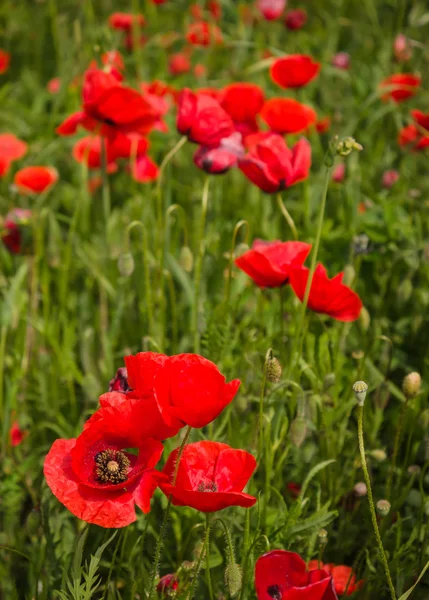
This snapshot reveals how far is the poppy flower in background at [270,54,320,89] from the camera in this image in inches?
87.7

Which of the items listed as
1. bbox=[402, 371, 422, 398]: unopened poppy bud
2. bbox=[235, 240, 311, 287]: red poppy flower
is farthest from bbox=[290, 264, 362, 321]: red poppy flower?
bbox=[402, 371, 422, 398]: unopened poppy bud

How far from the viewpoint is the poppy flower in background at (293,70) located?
7.30ft

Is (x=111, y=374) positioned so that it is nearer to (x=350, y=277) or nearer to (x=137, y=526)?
(x=137, y=526)

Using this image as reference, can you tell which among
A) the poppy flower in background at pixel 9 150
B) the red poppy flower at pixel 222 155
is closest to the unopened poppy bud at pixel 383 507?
the red poppy flower at pixel 222 155

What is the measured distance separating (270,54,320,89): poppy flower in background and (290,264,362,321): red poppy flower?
0.99m

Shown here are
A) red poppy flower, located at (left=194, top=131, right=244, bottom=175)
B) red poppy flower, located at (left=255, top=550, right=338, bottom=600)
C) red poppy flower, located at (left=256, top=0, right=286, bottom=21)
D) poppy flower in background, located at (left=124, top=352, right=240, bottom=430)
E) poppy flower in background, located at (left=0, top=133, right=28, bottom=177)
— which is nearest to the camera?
poppy flower in background, located at (left=124, top=352, right=240, bottom=430)

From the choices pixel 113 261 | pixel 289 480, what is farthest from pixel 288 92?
pixel 289 480

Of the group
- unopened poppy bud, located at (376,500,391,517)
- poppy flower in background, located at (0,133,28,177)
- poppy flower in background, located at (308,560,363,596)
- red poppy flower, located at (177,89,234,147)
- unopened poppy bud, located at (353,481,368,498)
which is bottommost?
poppy flower in background, located at (308,560,363,596)

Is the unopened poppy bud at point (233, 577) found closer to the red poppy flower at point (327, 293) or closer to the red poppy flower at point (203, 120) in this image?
the red poppy flower at point (327, 293)

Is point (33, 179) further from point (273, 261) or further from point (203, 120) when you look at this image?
point (273, 261)

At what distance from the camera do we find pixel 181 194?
277 centimetres

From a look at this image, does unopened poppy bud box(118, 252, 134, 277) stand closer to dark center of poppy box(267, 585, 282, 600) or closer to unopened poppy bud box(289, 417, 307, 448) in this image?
unopened poppy bud box(289, 417, 307, 448)

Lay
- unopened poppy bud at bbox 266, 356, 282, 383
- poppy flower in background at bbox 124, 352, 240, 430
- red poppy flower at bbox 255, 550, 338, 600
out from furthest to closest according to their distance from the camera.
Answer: unopened poppy bud at bbox 266, 356, 282, 383 → red poppy flower at bbox 255, 550, 338, 600 → poppy flower in background at bbox 124, 352, 240, 430

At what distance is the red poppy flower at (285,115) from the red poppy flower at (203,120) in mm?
398
